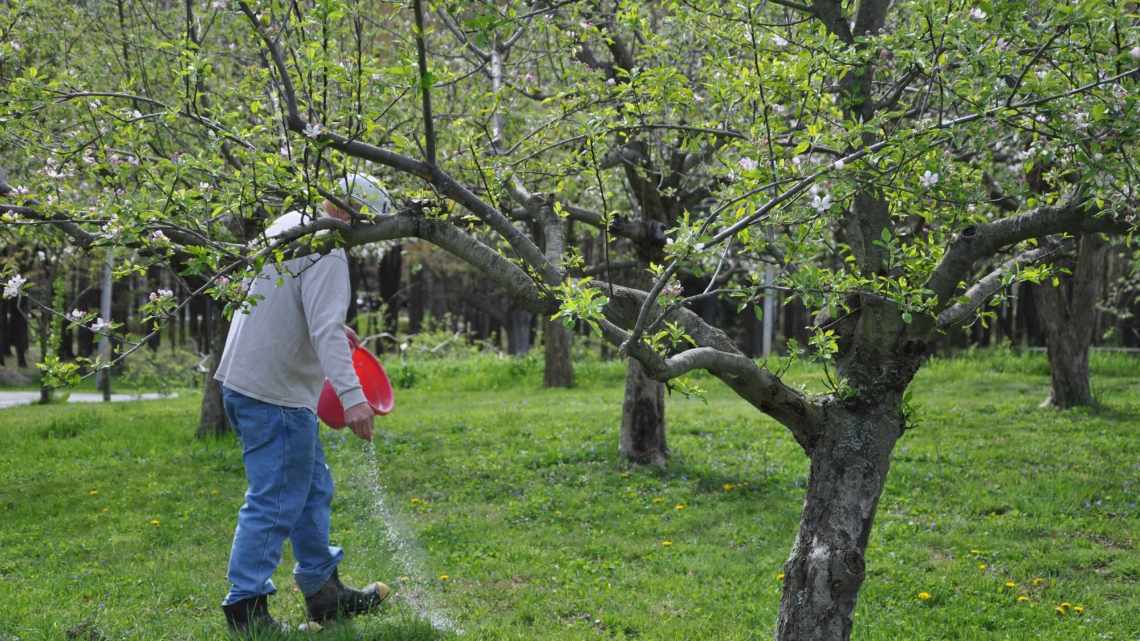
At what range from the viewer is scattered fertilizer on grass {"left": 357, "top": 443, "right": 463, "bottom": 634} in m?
4.72

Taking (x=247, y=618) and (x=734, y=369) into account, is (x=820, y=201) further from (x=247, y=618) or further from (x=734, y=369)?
(x=247, y=618)

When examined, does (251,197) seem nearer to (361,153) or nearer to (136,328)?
(361,153)

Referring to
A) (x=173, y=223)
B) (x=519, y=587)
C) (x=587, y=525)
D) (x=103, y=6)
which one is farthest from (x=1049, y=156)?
(x=103, y=6)

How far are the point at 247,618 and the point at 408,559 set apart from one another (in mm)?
1754

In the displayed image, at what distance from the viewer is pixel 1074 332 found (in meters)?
10.6

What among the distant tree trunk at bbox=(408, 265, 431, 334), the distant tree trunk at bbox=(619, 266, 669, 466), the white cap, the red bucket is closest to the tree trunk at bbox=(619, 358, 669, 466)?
the distant tree trunk at bbox=(619, 266, 669, 466)

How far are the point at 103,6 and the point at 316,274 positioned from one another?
691 centimetres

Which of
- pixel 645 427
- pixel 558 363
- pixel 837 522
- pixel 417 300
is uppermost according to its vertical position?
pixel 417 300

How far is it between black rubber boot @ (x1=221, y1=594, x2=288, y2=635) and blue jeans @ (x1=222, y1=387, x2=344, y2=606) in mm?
32

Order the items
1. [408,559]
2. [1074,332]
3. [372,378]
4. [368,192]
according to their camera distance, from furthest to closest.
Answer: [1074,332]
[408,559]
[372,378]
[368,192]

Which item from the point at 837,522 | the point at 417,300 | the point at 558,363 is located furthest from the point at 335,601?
the point at 417,300

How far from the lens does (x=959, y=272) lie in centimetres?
356

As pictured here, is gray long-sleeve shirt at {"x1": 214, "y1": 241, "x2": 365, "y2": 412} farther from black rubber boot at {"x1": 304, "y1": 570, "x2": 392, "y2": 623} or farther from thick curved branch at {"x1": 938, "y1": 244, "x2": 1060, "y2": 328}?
thick curved branch at {"x1": 938, "y1": 244, "x2": 1060, "y2": 328}

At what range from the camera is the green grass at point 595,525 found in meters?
4.77
